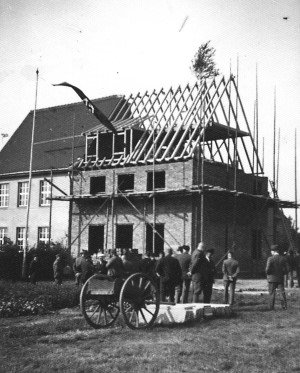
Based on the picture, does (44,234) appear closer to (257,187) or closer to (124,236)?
(124,236)

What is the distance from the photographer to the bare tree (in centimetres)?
3130

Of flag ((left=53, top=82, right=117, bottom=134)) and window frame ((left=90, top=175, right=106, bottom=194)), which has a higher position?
flag ((left=53, top=82, right=117, bottom=134))

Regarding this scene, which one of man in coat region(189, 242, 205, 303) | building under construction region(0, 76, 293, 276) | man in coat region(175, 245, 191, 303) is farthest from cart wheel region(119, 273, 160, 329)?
building under construction region(0, 76, 293, 276)

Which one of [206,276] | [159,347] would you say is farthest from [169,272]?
[159,347]

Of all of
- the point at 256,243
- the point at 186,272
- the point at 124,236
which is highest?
the point at 124,236

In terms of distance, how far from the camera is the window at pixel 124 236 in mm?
33469

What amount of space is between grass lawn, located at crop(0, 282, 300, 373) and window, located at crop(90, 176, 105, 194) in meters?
22.1

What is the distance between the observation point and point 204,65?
32.4 m

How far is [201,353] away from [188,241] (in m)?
21.9

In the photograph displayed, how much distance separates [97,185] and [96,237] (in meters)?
3.10

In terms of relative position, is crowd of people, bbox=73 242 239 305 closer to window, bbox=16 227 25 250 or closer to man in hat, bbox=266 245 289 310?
man in hat, bbox=266 245 289 310

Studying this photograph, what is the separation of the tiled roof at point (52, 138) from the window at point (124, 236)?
582cm

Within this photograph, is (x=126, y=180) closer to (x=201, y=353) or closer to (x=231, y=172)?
(x=231, y=172)

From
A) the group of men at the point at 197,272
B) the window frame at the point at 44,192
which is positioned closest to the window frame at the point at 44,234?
the window frame at the point at 44,192
